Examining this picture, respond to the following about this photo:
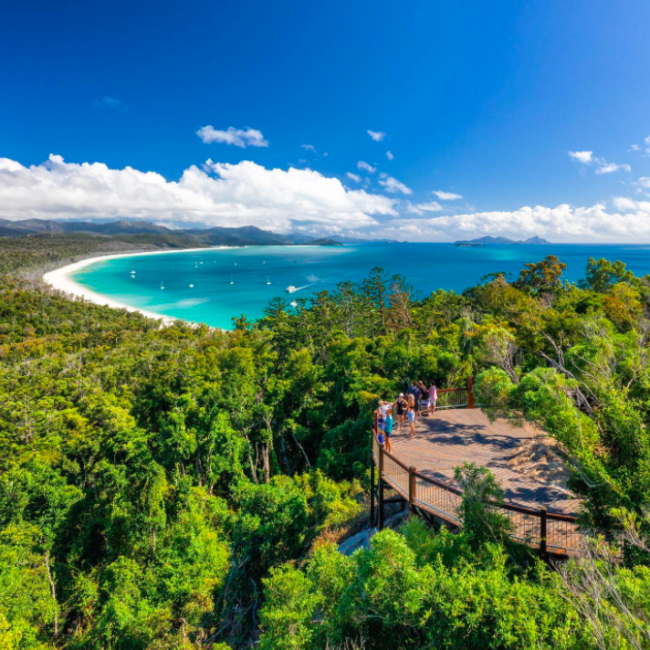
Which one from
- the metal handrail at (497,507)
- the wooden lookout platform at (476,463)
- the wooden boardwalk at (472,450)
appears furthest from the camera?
the wooden boardwalk at (472,450)

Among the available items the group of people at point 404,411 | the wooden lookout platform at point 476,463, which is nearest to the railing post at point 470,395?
the wooden lookout platform at point 476,463

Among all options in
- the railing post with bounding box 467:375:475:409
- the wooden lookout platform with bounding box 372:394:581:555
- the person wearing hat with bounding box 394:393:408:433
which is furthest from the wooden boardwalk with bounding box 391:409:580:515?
the person wearing hat with bounding box 394:393:408:433

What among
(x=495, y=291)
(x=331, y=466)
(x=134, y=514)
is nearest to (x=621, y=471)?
(x=331, y=466)

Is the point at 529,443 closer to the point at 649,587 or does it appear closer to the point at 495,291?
the point at 649,587

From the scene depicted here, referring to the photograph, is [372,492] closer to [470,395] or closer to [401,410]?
[401,410]

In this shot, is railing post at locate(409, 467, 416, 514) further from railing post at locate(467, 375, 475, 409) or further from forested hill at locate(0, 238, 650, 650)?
railing post at locate(467, 375, 475, 409)

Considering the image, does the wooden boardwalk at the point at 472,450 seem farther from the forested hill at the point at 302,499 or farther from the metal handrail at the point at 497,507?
the forested hill at the point at 302,499
